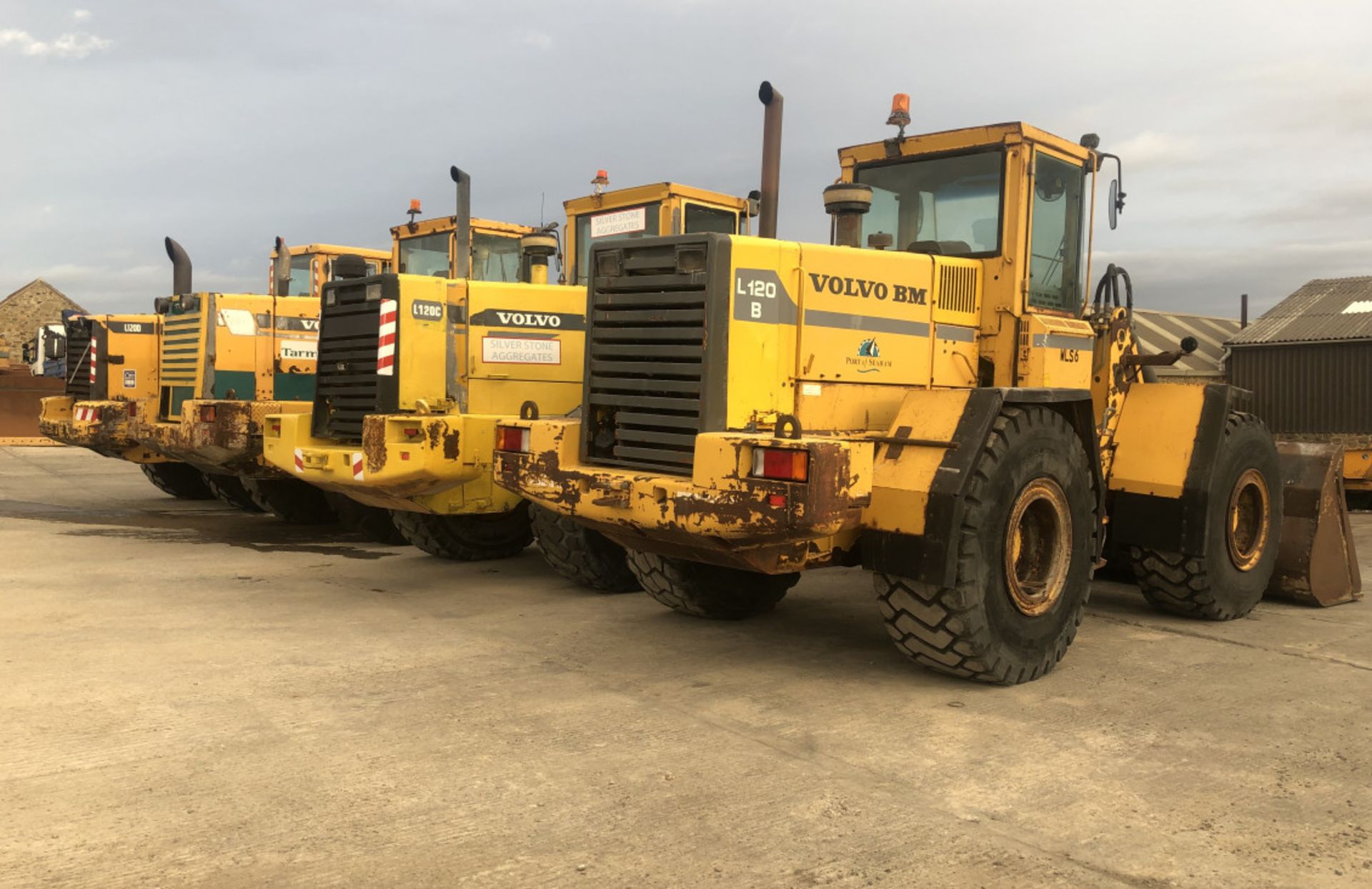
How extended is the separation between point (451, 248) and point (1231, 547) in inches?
290

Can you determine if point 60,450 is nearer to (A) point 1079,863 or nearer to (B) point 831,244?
(B) point 831,244

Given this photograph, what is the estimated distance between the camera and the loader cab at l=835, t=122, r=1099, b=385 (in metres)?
6.24

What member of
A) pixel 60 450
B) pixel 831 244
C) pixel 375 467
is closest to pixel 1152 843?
pixel 831 244

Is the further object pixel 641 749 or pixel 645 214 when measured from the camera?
pixel 645 214

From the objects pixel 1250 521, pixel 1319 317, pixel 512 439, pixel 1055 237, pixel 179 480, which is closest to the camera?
pixel 512 439

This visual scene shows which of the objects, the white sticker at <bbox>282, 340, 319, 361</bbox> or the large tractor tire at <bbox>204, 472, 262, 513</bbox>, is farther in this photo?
the large tractor tire at <bbox>204, 472, 262, 513</bbox>

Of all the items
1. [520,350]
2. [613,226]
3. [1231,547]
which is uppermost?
[613,226]

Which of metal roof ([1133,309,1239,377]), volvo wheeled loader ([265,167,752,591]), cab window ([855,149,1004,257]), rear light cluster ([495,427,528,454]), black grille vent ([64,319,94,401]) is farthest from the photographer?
metal roof ([1133,309,1239,377])

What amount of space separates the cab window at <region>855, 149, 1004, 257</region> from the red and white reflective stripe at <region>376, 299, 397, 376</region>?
3280 millimetres

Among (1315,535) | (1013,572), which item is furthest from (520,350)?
(1315,535)

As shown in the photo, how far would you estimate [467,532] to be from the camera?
28.5ft

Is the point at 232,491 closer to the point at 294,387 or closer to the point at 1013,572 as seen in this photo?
the point at 294,387

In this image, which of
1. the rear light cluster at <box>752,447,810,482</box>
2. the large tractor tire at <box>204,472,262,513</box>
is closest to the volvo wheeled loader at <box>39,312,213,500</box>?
the large tractor tire at <box>204,472,262,513</box>

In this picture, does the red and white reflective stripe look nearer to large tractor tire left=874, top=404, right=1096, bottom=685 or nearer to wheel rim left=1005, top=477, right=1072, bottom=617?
large tractor tire left=874, top=404, right=1096, bottom=685
